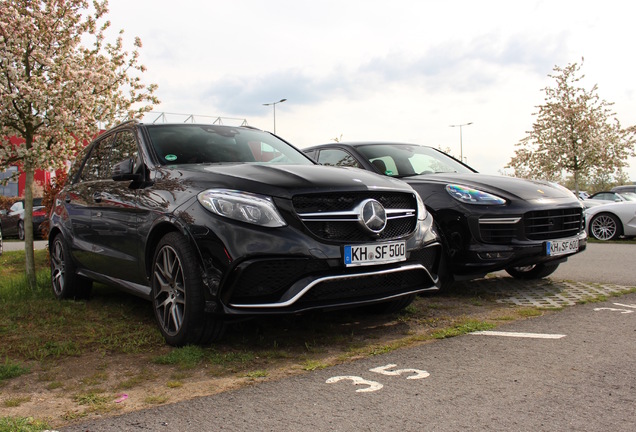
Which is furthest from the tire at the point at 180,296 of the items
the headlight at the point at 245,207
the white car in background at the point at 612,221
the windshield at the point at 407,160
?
the white car in background at the point at 612,221

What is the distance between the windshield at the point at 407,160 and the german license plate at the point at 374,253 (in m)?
2.57

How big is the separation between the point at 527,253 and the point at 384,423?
3470mm

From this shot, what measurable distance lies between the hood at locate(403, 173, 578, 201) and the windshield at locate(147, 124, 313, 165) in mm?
1544

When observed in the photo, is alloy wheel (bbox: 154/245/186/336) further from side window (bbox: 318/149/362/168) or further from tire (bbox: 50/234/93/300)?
side window (bbox: 318/149/362/168)

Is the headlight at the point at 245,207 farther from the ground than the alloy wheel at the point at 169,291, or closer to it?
farther from the ground

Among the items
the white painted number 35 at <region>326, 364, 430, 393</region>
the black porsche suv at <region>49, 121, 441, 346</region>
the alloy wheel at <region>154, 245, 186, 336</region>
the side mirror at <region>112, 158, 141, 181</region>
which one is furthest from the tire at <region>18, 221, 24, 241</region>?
the white painted number 35 at <region>326, 364, 430, 393</region>

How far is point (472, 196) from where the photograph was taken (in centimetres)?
586

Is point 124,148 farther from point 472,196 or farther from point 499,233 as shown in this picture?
point 499,233

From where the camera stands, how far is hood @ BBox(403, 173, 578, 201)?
593 centimetres

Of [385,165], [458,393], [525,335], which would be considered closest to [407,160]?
[385,165]

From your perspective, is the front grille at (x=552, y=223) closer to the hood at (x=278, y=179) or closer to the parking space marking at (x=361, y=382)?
the hood at (x=278, y=179)

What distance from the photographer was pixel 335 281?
12.7 feet

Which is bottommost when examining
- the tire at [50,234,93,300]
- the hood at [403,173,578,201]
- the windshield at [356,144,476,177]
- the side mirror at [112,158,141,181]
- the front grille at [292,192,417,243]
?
the tire at [50,234,93,300]

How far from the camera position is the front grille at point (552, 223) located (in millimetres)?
5773
